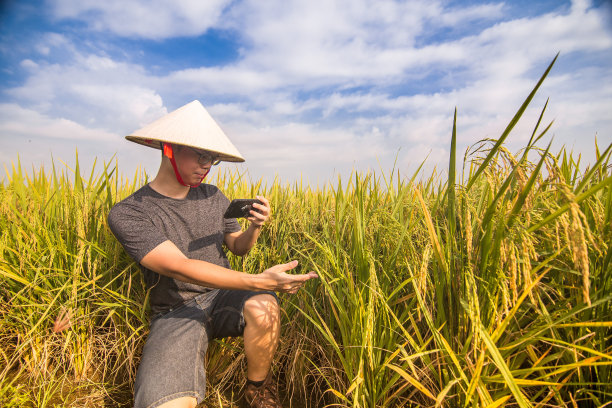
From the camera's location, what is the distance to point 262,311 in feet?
6.66

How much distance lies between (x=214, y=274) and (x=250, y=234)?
1.83 ft

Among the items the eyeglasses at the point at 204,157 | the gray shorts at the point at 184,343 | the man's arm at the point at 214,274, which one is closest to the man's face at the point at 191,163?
the eyeglasses at the point at 204,157

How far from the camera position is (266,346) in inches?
79.3

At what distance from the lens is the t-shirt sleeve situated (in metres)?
1.98

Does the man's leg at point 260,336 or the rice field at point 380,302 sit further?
the man's leg at point 260,336

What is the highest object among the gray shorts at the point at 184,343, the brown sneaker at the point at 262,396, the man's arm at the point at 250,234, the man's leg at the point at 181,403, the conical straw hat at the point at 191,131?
the conical straw hat at the point at 191,131

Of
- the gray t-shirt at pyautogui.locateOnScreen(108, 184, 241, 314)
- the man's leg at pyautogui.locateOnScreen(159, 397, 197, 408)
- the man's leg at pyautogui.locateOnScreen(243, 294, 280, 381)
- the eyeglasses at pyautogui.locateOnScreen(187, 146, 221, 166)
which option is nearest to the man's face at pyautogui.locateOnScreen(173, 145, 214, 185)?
the eyeglasses at pyautogui.locateOnScreen(187, 146, 221, 166)

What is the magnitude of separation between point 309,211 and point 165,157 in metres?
1.42

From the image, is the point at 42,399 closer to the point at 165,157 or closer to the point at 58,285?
the point at 58,285

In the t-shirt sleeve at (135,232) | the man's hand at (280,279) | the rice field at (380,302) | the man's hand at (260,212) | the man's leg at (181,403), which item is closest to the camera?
the rice field at (380,302)

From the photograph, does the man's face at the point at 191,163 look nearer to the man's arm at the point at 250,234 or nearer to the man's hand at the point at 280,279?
the man's arm at the point at 250,234

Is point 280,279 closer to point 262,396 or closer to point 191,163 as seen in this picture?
point 262,396

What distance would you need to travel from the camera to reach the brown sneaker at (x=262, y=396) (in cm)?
201

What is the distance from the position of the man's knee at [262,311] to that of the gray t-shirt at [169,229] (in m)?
0.38
